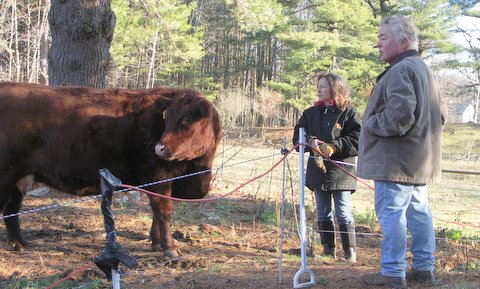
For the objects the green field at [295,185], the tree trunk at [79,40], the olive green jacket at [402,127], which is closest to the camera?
the olive green jacket at [402,127]

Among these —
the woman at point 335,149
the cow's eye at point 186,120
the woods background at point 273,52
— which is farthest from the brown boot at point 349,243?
the woods background at point 273,52

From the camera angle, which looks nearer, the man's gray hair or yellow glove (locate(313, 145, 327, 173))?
the man's gray hair

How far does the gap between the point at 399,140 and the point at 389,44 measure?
0.78 meters

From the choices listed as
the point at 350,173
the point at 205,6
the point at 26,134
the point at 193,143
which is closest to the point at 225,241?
the point at 193,143

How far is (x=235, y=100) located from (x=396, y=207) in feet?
108

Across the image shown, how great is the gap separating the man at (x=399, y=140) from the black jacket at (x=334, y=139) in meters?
1.23

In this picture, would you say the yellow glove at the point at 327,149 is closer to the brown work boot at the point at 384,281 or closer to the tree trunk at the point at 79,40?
the brown work boot at the point at 384,281

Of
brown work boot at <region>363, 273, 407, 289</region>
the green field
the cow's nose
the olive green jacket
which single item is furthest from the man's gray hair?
the cow's nose

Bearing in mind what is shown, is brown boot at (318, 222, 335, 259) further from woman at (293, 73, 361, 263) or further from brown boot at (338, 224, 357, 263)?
brown boot at (338, 224, 357, 263)

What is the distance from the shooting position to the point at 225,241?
661 centimetres

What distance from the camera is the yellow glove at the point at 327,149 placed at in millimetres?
5184

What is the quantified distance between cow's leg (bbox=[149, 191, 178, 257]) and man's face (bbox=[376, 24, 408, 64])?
304 cm

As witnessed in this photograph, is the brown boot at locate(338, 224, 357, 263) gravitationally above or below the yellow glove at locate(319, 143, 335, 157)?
below

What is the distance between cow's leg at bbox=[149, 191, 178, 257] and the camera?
5.76 metres
